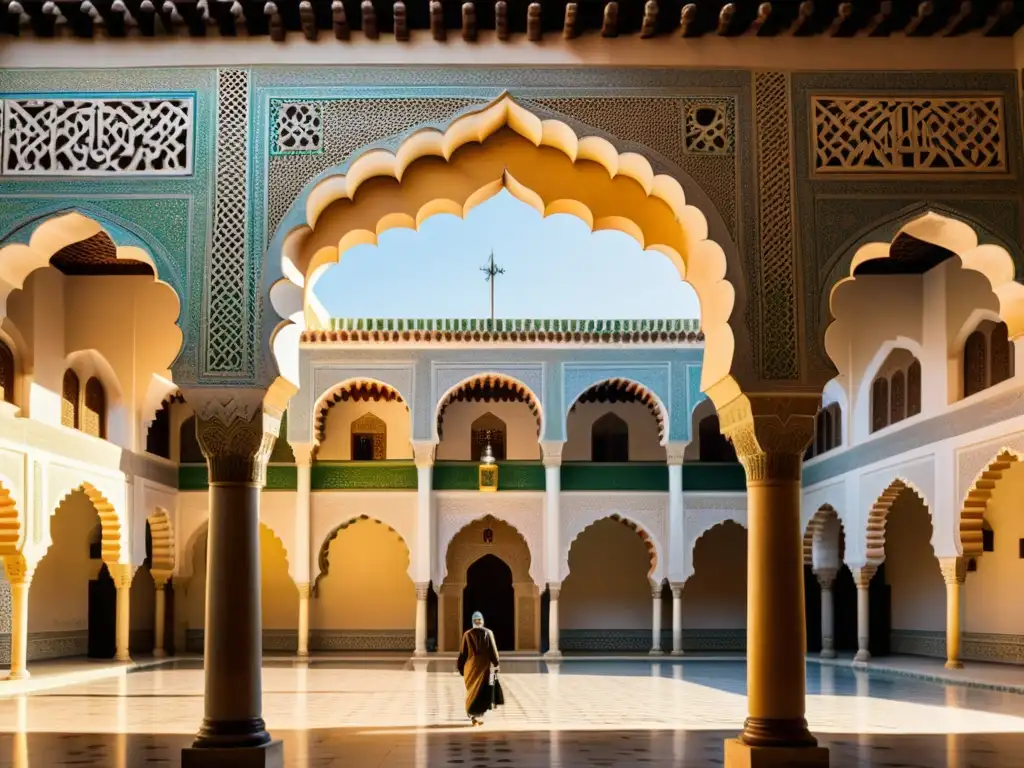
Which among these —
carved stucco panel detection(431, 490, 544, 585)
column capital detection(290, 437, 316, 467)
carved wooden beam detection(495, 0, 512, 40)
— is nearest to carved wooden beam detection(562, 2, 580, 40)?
carved wooden beam detection(495, 0, 512, 40)

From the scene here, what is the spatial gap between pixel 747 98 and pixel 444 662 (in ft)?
52.0

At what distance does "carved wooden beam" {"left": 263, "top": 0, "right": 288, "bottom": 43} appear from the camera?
779 centimetres

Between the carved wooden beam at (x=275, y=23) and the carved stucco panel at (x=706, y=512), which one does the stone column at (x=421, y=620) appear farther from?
the carved wooden beam at (x=275, y=23)

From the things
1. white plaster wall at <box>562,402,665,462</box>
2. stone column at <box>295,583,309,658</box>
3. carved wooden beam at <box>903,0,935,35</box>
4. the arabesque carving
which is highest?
carved wooden beam at <box>903,0,935,35</box>

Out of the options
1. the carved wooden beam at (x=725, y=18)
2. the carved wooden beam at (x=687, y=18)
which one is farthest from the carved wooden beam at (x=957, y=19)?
the carved wooden beam at (x=687, y=18)

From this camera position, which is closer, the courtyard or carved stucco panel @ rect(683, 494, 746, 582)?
the courtyard

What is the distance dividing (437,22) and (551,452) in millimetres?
15989

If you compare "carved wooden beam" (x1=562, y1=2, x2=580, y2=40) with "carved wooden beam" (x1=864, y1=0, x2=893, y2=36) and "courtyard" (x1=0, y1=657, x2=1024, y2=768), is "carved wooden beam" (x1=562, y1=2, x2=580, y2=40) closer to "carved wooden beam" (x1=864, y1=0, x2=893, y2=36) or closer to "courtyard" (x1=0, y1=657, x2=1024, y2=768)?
"carved wooden beam" (x1=864, y1=0, x2=893, y2=36)

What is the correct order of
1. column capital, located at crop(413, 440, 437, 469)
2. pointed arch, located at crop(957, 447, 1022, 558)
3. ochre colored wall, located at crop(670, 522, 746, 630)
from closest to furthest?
pointed arch, located at crop(957, 447, 1022, 558) → column capital, located at crop(413, 440, 437, 469) → ochre colored wall, located at crop(670, 522, 746, 630)

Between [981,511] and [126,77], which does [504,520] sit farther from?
[126,77]

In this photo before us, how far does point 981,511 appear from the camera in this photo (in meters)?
17.4

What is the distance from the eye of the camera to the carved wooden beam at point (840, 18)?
777 cm

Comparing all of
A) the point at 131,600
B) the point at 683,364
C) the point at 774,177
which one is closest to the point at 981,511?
the point at 683,364

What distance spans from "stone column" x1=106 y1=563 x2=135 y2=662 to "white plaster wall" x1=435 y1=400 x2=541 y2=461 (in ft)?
25.2
